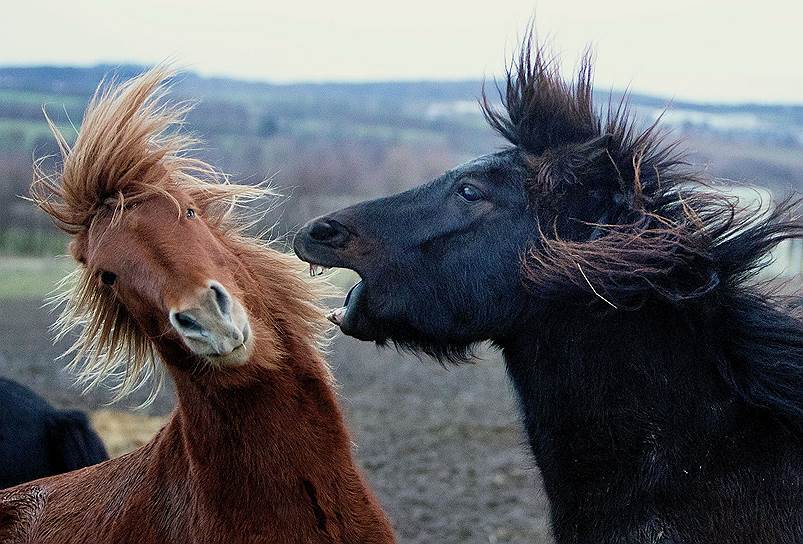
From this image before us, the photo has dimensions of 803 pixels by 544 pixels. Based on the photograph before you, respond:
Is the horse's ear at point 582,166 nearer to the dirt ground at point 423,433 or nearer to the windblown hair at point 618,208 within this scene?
the windblown hair at point 618,208

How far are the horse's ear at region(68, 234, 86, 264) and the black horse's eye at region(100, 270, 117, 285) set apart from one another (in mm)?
313

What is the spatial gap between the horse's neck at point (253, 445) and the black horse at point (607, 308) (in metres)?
0.44

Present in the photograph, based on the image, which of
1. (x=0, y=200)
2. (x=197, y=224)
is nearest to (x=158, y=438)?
(x=197, y=224)

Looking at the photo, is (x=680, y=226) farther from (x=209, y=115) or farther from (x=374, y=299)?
(x=209, y=115)

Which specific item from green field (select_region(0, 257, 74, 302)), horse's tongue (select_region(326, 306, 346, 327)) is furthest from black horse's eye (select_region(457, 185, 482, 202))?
green field (select_region(0, 257, 74, 302))

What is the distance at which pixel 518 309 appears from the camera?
3.26m

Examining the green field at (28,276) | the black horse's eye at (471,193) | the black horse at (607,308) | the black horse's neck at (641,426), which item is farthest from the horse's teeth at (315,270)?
the green field at (28,276)

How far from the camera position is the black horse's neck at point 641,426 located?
295cm

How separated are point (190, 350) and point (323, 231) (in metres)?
0.69

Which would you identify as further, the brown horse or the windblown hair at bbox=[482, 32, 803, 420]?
the brown horse

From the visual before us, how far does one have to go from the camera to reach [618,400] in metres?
3.07

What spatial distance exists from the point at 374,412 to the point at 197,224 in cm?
854

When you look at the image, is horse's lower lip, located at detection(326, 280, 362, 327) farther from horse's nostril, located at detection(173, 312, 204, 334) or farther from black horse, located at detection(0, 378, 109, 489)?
black horse, located at detection(0, 378, 109, 489)

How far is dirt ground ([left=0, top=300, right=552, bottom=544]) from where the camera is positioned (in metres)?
7.65
